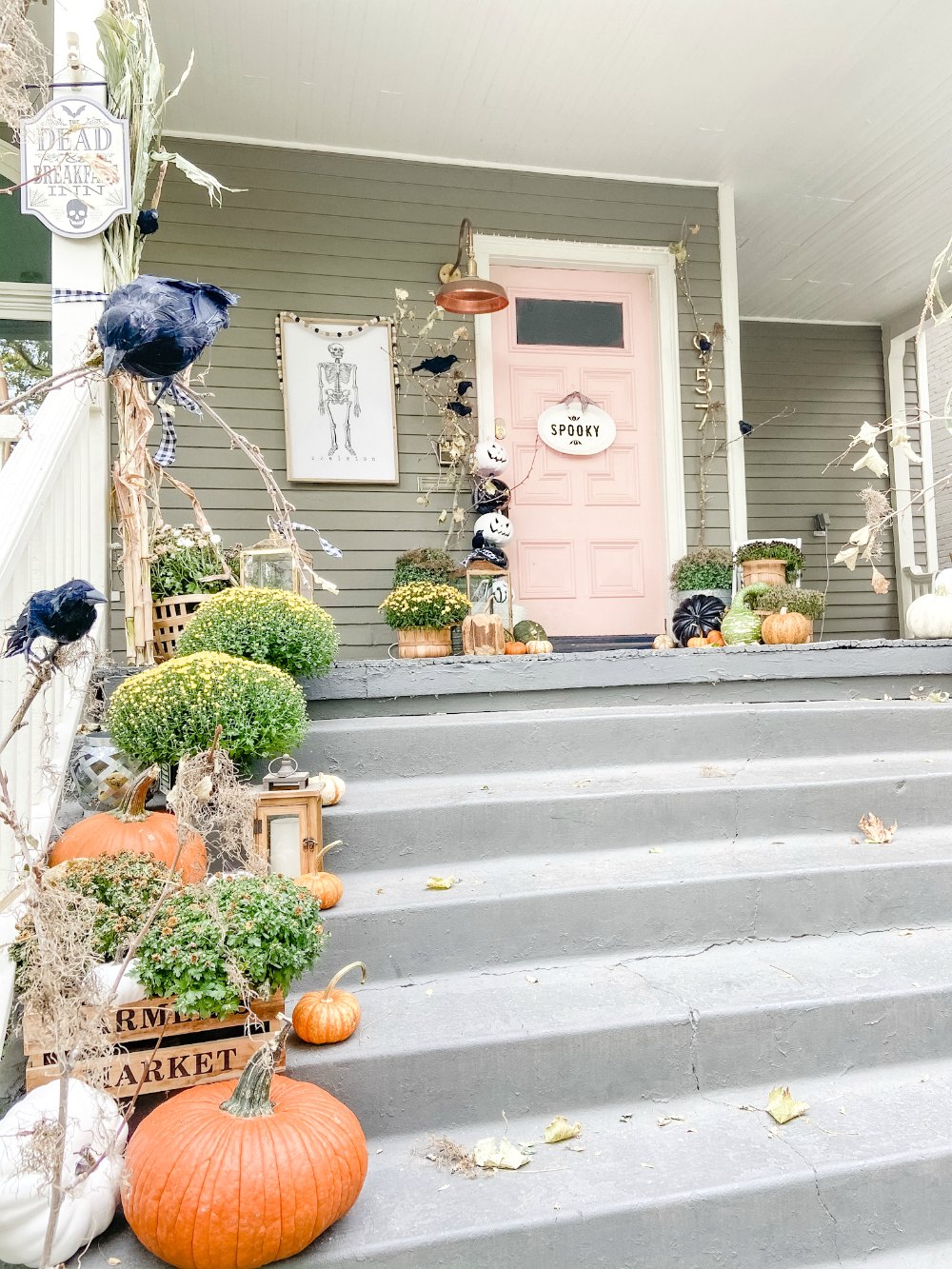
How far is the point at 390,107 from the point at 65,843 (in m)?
4.32

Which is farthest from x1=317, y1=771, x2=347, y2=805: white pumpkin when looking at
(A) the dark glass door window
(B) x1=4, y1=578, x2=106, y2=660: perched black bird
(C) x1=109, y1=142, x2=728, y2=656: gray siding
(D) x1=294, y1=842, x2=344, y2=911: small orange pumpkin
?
(A) the dark glass door window

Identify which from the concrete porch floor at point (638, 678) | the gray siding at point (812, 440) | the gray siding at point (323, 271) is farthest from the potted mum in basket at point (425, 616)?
the gray siding at point (812, 440)

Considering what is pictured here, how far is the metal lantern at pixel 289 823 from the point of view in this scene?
2293 millimetres

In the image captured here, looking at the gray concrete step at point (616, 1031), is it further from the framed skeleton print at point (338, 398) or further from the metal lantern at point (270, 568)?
the framed skeleton print at point (338, 398)

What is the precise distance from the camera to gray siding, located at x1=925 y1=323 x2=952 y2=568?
847 centimetres

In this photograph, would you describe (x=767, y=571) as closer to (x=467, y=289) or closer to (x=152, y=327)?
(x=467, y=289)

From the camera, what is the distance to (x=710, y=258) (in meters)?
5.73

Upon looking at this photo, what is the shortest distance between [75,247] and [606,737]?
2321mm

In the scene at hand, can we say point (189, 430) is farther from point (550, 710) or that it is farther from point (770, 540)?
point (770, 540)

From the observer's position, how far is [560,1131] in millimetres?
1796

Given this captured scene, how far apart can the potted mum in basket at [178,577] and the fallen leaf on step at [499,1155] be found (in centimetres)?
199

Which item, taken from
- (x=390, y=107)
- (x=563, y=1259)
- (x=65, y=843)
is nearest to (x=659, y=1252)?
(x=563, y=1259)

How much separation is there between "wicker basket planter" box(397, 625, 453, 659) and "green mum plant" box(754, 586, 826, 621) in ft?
5.32

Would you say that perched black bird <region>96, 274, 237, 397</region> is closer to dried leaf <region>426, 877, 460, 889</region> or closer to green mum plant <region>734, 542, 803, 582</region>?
dried leaf <region>426, 877, 460, 889</region>
